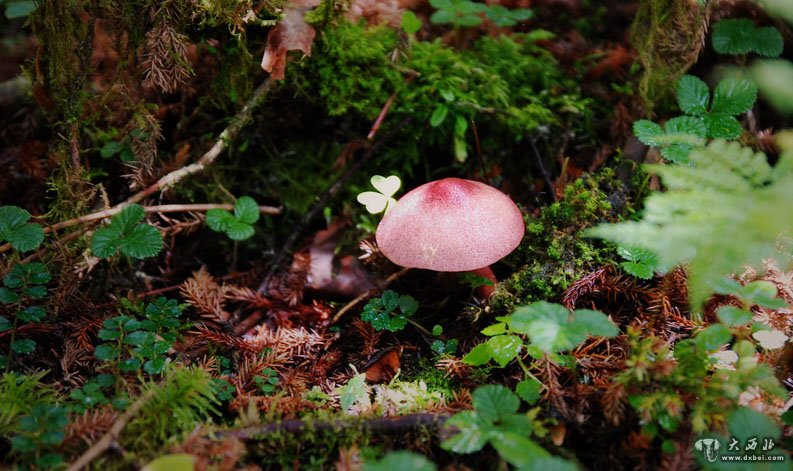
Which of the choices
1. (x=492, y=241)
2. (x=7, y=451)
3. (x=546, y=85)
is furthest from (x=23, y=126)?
(x=546, y=85)

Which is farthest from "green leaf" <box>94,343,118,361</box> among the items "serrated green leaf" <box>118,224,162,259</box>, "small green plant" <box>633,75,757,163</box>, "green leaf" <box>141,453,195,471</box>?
"small green plant" <box>633,75,757,163</box>

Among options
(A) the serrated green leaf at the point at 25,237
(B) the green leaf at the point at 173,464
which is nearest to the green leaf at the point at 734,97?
(B) the green leaf at the point at 173,464

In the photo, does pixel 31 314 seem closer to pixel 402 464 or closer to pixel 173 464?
pixel 173 464

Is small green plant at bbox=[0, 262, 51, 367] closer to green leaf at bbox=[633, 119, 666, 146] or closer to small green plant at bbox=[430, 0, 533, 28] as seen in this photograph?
small green plant at bbox=[430, 0, 533, 28]

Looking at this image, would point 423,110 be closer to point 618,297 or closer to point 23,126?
point 618,297

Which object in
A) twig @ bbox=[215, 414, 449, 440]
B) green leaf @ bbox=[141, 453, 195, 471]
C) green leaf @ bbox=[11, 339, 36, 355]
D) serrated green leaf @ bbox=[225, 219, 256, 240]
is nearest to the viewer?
green leaf @ bbox=[141, 453, 195, 471]
